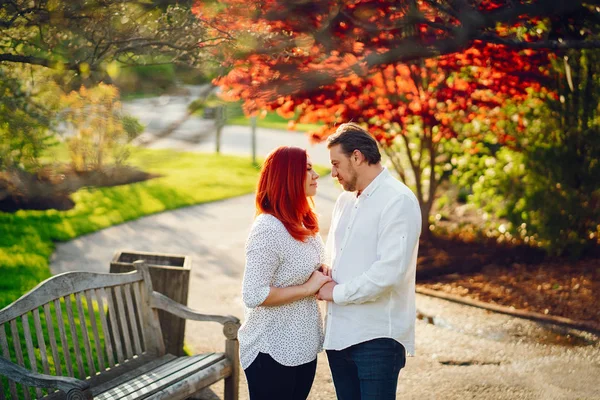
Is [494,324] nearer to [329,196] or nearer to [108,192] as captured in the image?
[329,196]

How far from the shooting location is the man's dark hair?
3.53 m

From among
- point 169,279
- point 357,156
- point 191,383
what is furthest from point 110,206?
point 357,156

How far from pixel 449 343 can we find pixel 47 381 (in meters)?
4.02

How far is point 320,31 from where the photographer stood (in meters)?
5.02

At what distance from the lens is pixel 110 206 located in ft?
43.2

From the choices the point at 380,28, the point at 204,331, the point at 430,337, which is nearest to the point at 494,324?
the point at 430,337

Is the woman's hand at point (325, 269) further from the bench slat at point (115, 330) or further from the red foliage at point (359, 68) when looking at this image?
the bench slat at point (115, 330)

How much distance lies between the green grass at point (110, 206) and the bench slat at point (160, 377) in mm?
1467

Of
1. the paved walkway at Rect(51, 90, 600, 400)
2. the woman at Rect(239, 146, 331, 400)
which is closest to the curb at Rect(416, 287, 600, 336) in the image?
the paved walkway at Rect(51, 90, 600, 400)

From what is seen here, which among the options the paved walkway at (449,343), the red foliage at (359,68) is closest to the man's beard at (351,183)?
the paved walkway at (449,343)

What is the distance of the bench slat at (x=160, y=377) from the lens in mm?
4395

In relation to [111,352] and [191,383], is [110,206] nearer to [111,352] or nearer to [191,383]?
[111,352]

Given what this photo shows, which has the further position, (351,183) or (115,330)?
(115,330)

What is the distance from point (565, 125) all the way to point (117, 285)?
6.22 metres
